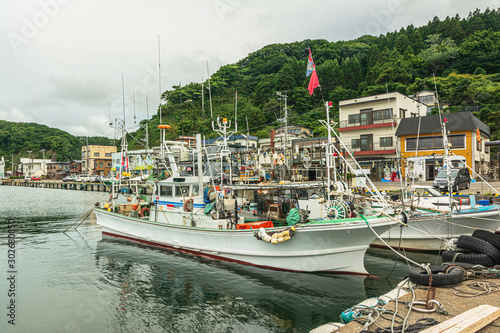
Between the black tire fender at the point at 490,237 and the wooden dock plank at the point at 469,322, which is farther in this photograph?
the black tire fender at the point at 490,237

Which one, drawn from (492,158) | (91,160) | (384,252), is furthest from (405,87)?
(91,160)

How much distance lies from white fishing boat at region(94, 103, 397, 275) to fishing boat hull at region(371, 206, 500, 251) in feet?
12.6

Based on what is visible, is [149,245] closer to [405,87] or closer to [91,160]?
[405,87]

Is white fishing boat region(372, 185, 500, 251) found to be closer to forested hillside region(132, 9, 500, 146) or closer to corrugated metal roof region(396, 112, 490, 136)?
corrugated metal roof region(396, 112, 490, 136)

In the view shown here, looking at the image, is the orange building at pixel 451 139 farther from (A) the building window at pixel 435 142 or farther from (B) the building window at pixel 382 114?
(B) the building window at pixel 382 114

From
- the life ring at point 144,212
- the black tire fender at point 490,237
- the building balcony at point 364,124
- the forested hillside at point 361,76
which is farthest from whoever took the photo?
the forested hillside at point 361,76

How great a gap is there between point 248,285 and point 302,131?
4061 cm

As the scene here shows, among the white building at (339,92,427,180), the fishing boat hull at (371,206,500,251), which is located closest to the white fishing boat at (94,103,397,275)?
the fishing boat hull at (371,206,500,251)

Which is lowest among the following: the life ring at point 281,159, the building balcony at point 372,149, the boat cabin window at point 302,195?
the boat cabin window at point 302,195

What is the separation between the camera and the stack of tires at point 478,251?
8102 millimetres

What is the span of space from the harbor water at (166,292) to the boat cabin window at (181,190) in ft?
9.40

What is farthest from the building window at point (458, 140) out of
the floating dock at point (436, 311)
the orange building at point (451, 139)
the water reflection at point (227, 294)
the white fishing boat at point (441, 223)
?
the floating dock at point (436, 311)

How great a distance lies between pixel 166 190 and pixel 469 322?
13456 mm

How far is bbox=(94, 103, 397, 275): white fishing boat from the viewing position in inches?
395
